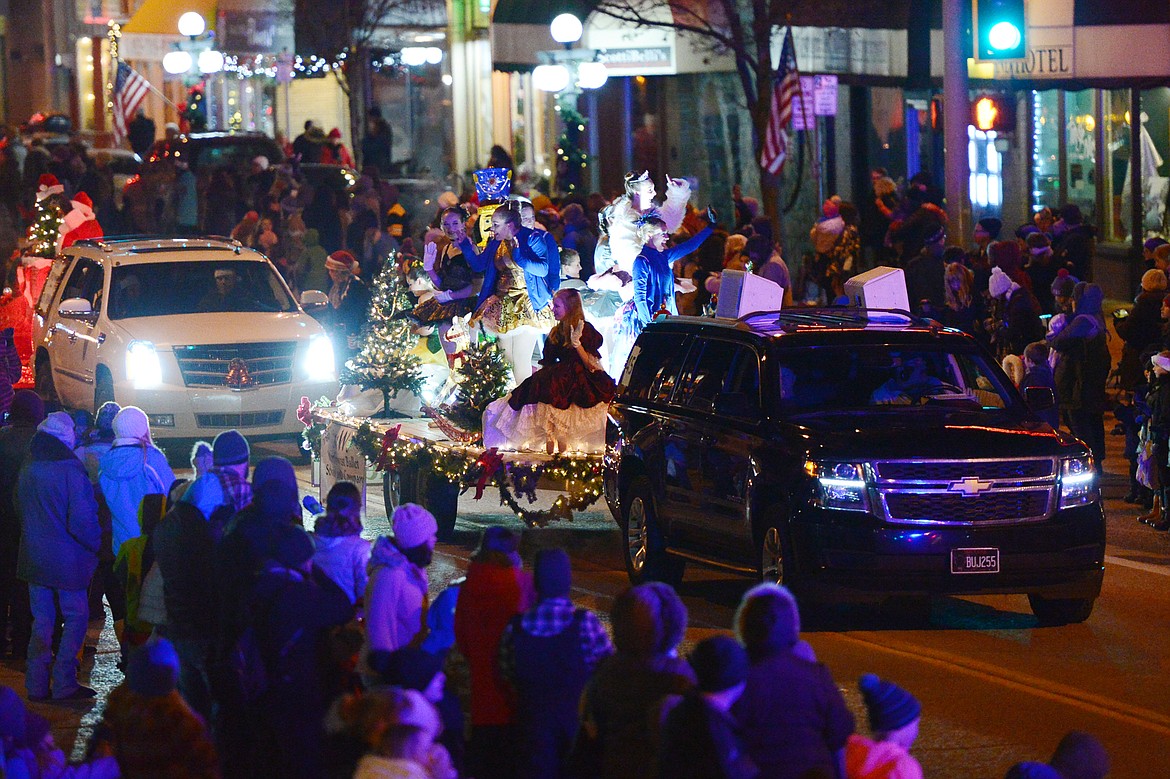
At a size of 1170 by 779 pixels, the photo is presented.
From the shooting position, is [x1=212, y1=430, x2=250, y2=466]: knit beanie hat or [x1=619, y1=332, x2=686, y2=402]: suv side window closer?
[x1=212, y1=430, x2=250, y2=466]: knit beanie hat

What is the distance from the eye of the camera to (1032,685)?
9.91m

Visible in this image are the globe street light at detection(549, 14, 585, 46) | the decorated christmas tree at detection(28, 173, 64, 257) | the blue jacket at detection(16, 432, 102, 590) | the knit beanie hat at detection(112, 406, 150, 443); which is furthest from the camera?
the globe street light at detection(549, 14, 585, 46)

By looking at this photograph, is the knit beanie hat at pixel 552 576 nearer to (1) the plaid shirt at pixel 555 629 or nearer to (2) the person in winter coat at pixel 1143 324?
(1) the plaid shirt at pixel 555 629

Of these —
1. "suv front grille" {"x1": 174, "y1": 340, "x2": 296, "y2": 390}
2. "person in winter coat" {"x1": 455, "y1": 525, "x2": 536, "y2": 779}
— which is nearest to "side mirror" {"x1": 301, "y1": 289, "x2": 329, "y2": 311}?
"suv front grille" {"x1": 174, "y1": 340, "x2": 296, "y2": 390}

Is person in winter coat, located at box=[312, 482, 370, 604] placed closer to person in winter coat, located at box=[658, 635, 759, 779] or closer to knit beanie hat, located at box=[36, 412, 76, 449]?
knit beanie hat, located at box=[36, 412, 76, 449]

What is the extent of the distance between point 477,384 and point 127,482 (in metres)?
4.37

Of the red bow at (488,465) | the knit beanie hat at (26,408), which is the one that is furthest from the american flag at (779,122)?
the knit beanie hat at (26,408)

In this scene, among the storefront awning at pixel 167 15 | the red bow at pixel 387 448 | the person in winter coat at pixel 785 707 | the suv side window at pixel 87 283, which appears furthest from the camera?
the storefront awning at pixel 167 15

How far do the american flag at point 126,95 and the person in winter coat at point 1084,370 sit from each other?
26089mm

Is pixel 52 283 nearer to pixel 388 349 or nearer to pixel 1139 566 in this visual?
pixel 388 349

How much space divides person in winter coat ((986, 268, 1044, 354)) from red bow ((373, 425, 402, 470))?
6044 mm

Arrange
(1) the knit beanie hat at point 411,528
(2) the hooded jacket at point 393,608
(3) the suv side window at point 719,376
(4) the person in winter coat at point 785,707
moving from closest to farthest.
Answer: (4) the person in winter coat at point 785,707, (2) the hooded jacket at point 393,608, (1) the knit beanie hat at point 411,528, (3) the suv side window at point 719,376

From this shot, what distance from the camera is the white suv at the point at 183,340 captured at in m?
18.4

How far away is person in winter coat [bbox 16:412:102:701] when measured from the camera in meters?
9.99
